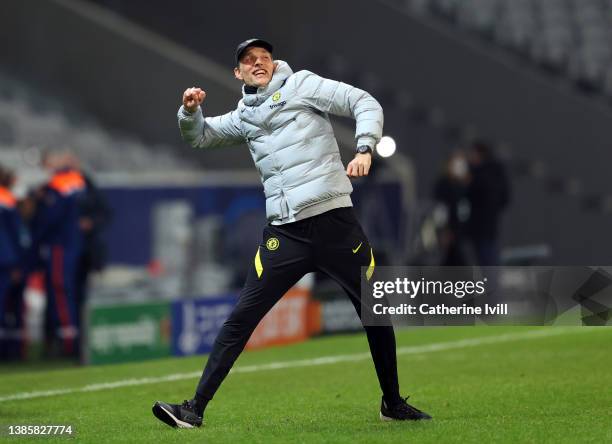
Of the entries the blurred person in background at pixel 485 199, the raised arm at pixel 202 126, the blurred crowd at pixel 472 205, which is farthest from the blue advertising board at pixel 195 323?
the raised arm at pixel 202 126

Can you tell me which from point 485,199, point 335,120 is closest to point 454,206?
point 485,199

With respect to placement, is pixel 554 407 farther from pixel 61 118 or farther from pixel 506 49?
pixel 506 49

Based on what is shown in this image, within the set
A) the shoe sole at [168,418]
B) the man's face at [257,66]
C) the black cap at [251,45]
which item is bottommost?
the shoe sole at [168,418]

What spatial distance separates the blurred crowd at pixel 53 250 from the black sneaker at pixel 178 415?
7.80 meters

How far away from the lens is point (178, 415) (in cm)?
770

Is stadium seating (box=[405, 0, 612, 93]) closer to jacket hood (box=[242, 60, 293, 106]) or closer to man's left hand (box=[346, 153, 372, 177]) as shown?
jacket hood (box=[242, 60, 293, 106])

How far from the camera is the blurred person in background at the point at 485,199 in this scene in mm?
18625

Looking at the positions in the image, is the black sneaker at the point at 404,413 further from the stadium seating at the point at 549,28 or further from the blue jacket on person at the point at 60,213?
the stadium seating at the point at 549,28

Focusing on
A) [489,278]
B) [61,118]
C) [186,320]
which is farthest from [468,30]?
A: [489,278]

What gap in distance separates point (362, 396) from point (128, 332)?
5.22m

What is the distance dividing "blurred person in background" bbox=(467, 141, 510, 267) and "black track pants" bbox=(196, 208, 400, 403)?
1100 centimetres

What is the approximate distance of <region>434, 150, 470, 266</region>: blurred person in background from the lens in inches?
747

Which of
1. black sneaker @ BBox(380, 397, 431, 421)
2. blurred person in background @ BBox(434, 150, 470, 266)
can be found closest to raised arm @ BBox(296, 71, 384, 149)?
black sneaker @ BBox(380, 397, 431, 421)

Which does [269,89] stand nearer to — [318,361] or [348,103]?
[348,103]
